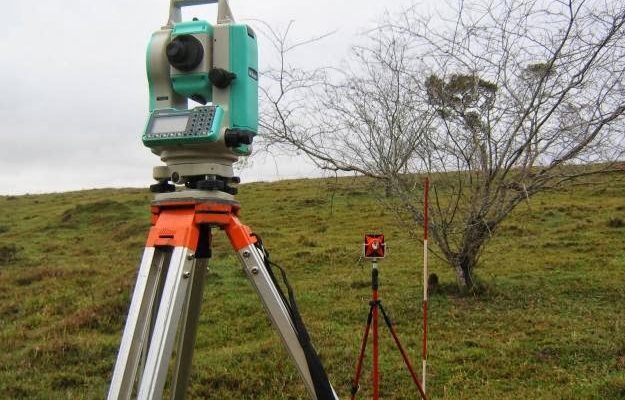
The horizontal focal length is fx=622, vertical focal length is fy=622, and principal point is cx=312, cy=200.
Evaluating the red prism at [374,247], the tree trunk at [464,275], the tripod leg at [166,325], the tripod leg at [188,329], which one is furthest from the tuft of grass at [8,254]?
the tripod leg at [166,325]

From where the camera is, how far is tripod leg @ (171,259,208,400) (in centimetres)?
306

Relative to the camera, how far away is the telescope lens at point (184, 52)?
274 cm

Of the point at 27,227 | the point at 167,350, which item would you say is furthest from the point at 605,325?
the point at 27,227

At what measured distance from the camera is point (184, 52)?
9.04 feet

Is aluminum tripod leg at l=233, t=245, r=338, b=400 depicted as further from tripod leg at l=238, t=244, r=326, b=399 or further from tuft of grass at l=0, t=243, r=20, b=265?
tuft of grass at l=0, t=243, r=20, b=265

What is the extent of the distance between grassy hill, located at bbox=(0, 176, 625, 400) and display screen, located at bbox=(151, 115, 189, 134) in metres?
→ 3.25

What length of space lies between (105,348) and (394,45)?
202 inches

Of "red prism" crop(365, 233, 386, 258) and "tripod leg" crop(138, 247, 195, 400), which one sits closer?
"tripod leg" crop(138, 247, 195, 400)

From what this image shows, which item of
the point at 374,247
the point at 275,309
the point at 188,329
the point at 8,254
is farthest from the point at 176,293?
the point at 8,254

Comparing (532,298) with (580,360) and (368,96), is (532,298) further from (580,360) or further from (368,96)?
(368,96)

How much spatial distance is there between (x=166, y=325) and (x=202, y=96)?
3.59 feet

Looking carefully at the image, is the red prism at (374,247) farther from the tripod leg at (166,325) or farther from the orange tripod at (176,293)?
the tripod leg at (166,325)

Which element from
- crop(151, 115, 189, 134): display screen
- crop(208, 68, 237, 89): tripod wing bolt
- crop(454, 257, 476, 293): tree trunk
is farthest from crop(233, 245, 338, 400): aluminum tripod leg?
crop(454, 257, 476, 293): tree trunk

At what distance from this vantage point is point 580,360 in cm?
608
